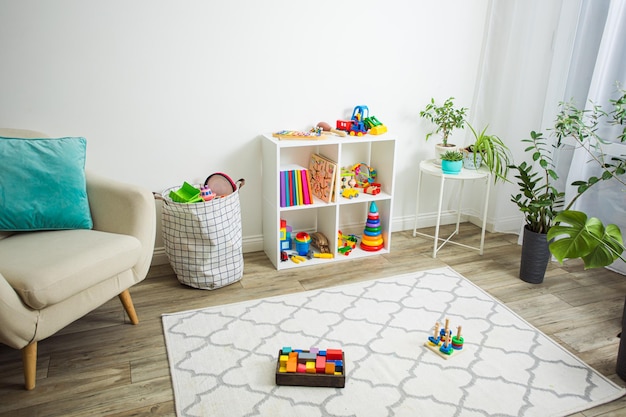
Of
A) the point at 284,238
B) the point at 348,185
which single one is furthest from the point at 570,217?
the point at 284,238

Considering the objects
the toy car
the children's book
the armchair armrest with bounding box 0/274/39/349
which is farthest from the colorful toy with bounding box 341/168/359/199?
the armchair armrest with bounding box 0/274/39/349

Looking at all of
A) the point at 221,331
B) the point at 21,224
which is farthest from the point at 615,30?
the point at 21,224

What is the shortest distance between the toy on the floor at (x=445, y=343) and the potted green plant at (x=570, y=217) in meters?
0.57

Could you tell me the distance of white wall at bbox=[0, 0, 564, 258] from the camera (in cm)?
248

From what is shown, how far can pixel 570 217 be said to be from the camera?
2.26 metres

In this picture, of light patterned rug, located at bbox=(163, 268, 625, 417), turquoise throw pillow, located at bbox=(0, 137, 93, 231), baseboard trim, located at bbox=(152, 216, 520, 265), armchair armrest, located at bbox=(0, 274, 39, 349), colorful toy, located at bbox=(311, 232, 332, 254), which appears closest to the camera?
armchair armrest, located at bbox=(0, 274, 39, 349)

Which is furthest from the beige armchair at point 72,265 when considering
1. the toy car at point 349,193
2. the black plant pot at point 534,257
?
the black plant pot at point 534,257

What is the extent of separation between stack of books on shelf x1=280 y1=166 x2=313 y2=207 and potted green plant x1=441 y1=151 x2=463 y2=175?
0.81m

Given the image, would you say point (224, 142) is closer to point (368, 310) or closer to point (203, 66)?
point (203, 66)

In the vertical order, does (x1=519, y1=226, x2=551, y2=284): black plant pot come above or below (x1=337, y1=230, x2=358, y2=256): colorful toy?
above

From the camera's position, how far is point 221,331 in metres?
2.30

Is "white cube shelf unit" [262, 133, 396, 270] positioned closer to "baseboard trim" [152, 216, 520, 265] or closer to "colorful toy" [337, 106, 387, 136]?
"colorful toy" [337, 106, 387, 136]

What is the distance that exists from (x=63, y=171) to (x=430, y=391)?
1784mm

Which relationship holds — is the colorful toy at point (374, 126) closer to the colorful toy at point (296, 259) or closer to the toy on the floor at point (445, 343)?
the colorful toy at point (296, 259)
